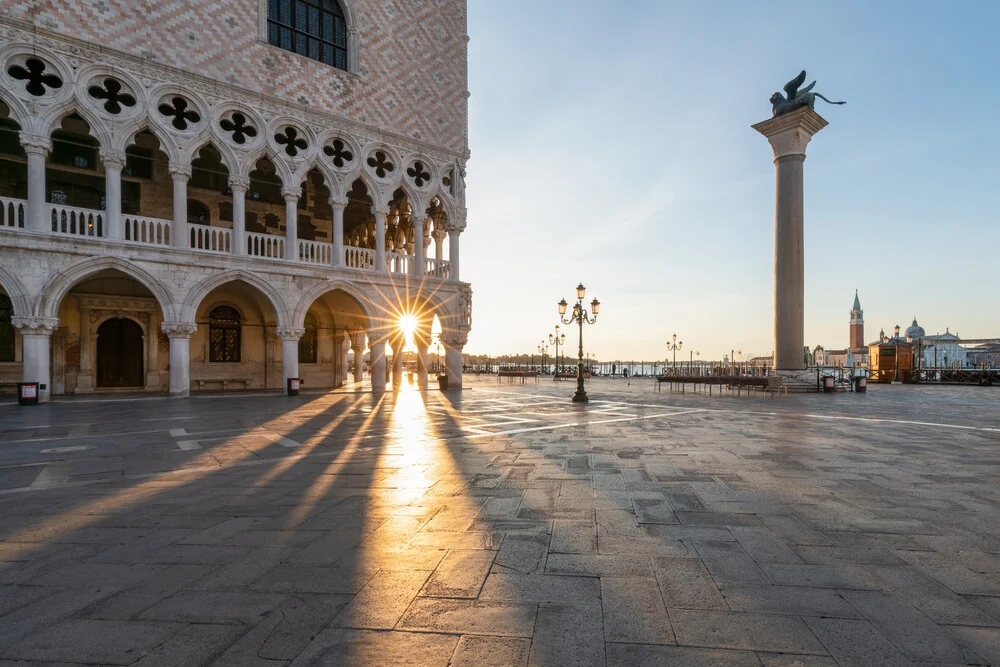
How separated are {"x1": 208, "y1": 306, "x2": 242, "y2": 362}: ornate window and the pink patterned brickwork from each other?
9.71m

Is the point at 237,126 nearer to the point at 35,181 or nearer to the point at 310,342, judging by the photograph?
the point at 35,181

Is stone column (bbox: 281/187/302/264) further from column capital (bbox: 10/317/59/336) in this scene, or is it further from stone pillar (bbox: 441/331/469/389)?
stone pillar (bbox: 441/331/469/389)

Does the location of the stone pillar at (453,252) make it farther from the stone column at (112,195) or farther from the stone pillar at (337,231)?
the stone column at (112,195)

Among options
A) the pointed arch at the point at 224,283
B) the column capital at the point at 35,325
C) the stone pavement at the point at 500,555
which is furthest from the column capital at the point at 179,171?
the stone pavement at the point at 500,555

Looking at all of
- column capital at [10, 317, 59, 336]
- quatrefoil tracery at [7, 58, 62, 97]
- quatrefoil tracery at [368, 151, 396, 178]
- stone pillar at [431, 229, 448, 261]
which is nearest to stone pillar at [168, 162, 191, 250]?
quatrefoil tracery at [7, 58, 62, 97]

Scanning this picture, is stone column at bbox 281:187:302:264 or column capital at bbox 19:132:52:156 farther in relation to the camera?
stone column at bbox 281:187:302:264

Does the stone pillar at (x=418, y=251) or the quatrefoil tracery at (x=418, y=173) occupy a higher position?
the quatrefoil tracery at (x=418, y=173)

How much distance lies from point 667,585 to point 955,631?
1406 mm

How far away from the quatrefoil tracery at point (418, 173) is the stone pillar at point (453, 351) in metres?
7.35

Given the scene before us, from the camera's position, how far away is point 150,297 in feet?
65.4

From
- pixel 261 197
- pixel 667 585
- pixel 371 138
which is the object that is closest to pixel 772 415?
pixel 667 585

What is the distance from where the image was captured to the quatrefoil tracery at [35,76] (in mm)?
14805

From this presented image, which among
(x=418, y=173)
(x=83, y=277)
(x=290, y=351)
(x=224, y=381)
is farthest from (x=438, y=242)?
(x=83, y=277)

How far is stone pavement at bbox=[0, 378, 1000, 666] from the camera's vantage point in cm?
233
